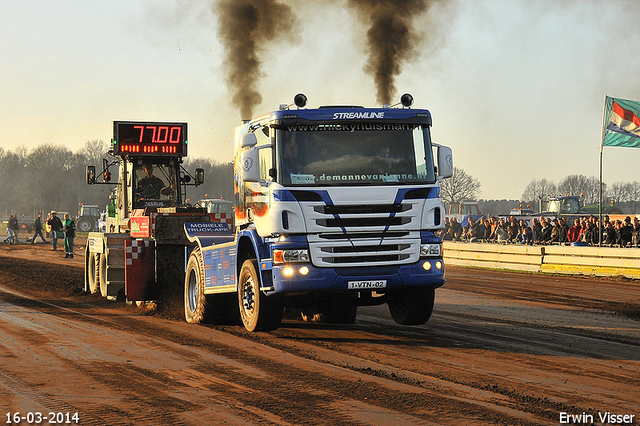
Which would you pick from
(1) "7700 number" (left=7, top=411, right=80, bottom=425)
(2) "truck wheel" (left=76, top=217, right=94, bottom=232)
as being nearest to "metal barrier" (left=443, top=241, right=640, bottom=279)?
(1) "7700 number" (left=7, top=411, right=80, bottom=425)

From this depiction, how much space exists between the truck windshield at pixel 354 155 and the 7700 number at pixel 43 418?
449 centimetres

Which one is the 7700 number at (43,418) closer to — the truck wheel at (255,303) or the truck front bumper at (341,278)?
the truck front bumper at (341,278)

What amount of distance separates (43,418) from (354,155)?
5331 millimetres

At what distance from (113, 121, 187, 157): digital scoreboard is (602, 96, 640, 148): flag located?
1368cm

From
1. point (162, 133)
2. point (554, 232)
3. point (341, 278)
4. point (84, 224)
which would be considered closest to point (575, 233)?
point (554, 232)

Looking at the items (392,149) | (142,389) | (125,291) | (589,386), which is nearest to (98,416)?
(142,389)

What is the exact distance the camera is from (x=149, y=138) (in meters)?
17.6

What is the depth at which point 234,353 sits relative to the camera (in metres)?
9.07

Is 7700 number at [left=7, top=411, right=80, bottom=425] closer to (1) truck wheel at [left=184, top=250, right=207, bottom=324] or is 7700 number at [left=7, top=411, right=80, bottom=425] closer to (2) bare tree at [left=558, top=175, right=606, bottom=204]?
(1) truck wheel at [left=184, top=250, right=207, bottom=324]

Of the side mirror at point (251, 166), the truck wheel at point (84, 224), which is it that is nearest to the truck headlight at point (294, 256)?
the side mirror at point (251, 166)

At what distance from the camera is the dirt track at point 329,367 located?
245 inches

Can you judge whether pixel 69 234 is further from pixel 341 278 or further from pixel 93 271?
pixel 341 278

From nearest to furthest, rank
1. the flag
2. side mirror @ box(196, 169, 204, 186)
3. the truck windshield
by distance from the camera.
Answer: the truck windshield, side mirror @ box(196, 169, 204, 186), the flag

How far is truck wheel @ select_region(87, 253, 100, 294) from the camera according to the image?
54.5ft
